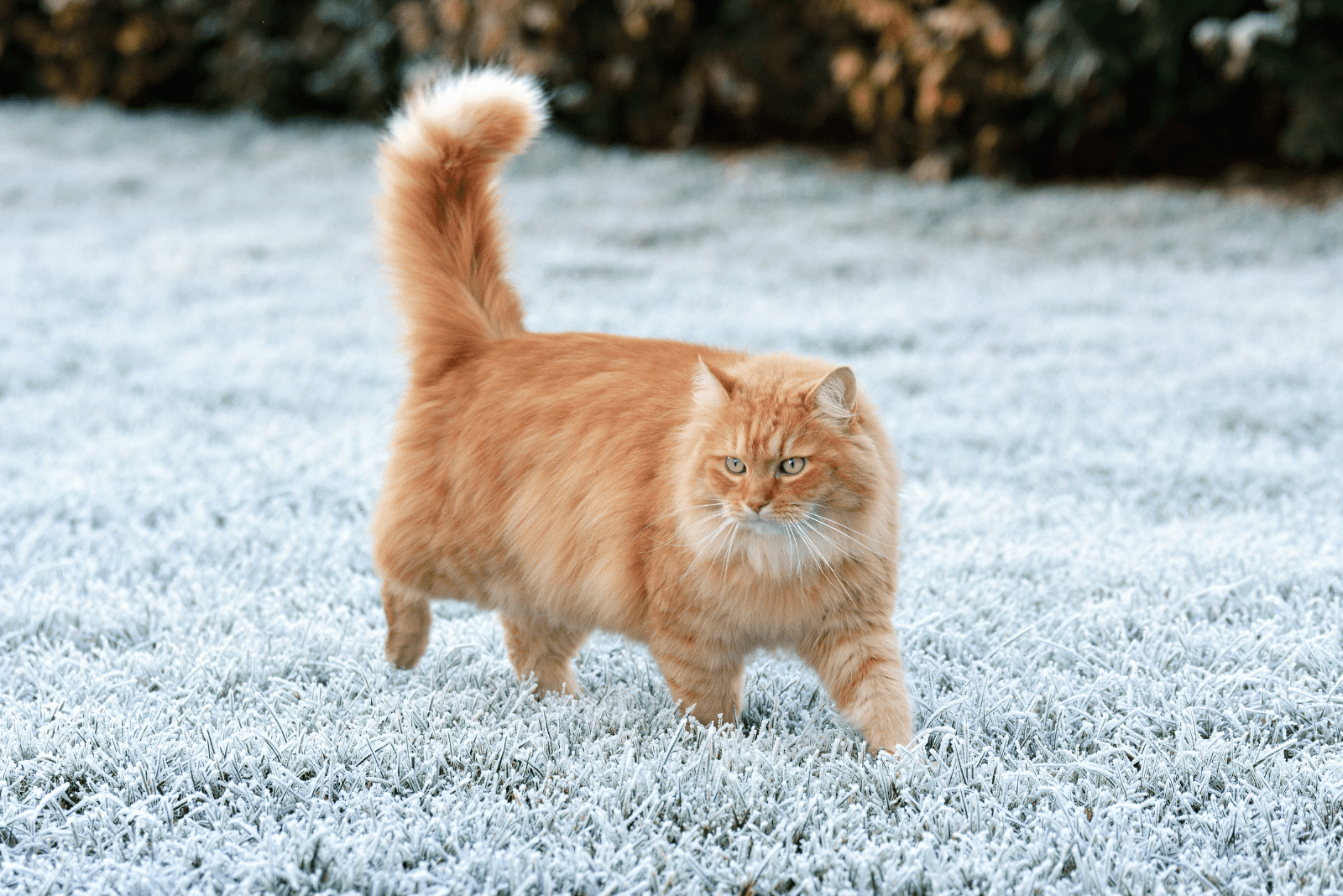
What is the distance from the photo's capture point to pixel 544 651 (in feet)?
7.79

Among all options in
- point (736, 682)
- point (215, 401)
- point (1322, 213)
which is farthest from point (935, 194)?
point (736, 682)

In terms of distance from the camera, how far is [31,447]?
3861 millimetres

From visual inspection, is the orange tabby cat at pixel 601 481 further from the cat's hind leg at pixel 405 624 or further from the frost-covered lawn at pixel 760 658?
the frost-covered lawn at pixel 760 658

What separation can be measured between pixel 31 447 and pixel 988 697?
3315 millimetres

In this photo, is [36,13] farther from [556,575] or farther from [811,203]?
[556,575]

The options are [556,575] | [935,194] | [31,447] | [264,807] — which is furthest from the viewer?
[935,194]

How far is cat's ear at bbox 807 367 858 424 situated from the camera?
1914mm

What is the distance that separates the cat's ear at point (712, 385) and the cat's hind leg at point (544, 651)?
Result: 624mm

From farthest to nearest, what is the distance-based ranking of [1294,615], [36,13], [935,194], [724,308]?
[36,13] → [935,194] → [724,308] → [1294,615]

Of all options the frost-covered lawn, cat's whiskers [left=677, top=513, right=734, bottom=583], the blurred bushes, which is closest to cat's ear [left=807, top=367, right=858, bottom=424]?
cat's whiskers [left=677, top=513, right=734, bottom=583]

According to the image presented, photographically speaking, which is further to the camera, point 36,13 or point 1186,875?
point 36,13

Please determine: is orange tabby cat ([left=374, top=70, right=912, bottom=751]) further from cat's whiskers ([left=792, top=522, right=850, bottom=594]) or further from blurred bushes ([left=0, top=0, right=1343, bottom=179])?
blurred bushes ([left=0, top=0, right=1343, bottom=179])

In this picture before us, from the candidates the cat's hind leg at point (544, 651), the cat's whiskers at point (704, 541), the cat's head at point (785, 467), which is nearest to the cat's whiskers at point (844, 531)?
the cat's head at point (785, 467)

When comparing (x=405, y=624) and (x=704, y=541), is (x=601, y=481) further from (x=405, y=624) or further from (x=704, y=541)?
(x=405, y=624)
